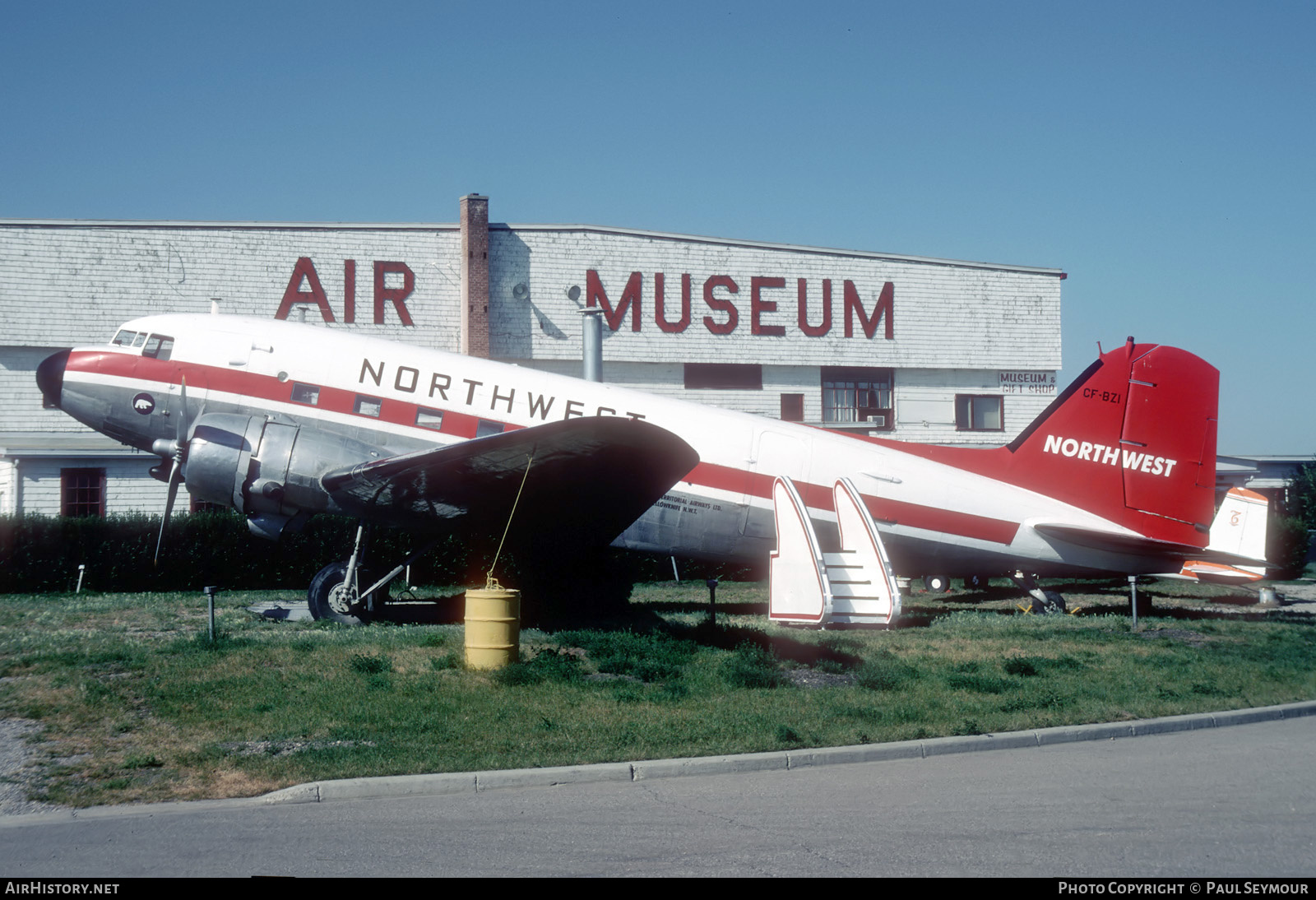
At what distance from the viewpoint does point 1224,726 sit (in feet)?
33.6

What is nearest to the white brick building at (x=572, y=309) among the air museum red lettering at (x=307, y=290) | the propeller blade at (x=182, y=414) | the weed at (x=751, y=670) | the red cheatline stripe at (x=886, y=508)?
the air museum red lettering at (x=307, y=290)

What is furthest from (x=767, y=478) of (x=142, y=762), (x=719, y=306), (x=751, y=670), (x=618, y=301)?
(x=719, y=306)

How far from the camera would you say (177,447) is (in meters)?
14.4

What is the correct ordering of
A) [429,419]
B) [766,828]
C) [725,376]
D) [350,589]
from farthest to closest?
1. [725,376]
2. [429,419]
3. [350,589]
4. [766,828]

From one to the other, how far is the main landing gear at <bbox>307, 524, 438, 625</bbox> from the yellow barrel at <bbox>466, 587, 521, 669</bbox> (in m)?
3.54

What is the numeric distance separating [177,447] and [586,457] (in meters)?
6.15

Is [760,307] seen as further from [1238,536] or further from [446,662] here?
[446,662]

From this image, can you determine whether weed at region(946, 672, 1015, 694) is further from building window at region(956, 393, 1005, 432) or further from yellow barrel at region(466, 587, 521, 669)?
building window at region(956, 393, 1005, 432)

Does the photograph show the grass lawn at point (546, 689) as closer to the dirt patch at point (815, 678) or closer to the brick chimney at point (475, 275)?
the dirt patch at point (815, 678)

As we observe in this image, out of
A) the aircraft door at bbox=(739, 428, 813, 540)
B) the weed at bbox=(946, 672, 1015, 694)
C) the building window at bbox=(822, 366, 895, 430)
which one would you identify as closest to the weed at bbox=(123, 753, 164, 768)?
the weed at bbox=(946, 672, 1015, 694)

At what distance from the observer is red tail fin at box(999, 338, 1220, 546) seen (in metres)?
16.7
